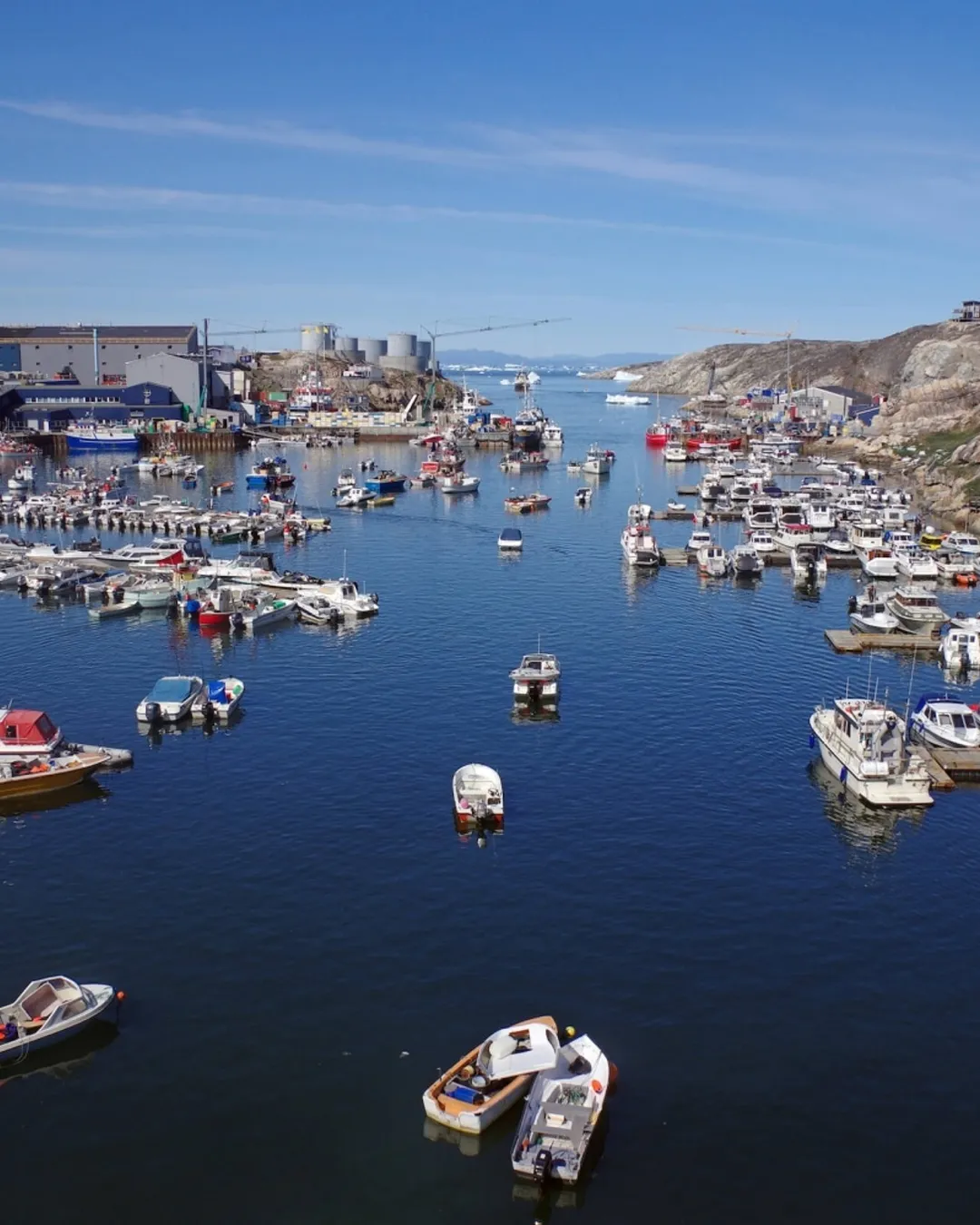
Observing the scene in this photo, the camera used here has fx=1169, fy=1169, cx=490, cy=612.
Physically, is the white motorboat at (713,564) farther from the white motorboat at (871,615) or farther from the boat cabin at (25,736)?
the boat cabin at (25,736)

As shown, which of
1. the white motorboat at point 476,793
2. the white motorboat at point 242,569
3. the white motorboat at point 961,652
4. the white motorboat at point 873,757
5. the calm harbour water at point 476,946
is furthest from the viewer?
the white motorboat at point 242,569

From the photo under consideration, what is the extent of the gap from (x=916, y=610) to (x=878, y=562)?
A: 598 inches

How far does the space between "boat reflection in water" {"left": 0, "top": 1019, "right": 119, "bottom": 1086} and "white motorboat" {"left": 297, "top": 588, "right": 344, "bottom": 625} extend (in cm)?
4957

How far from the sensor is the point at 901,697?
65.6m

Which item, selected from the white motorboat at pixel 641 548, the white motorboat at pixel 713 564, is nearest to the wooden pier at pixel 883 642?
the white motorboat at pixel 713 564

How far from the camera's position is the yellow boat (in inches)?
1981

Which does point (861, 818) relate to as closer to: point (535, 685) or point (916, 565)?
point (535, 685)

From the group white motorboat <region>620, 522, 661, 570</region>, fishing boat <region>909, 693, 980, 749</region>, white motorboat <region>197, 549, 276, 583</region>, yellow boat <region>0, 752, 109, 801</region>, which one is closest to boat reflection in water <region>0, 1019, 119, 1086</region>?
yellow boat <region>0, 752, 109, 801</region>

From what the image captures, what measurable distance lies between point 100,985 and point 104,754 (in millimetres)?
19516

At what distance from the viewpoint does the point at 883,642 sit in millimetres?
76000

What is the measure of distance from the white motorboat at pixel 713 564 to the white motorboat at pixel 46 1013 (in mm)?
72165

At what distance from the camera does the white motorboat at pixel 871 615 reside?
7888 centimetres

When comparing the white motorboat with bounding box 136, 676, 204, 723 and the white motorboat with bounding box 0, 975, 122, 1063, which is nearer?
the white motorboat with bounding box 0, 975, 122, 1063

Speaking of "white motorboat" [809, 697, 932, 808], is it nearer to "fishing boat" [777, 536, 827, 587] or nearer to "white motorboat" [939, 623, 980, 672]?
"white motorboat" [939, 623, 980, 672]
